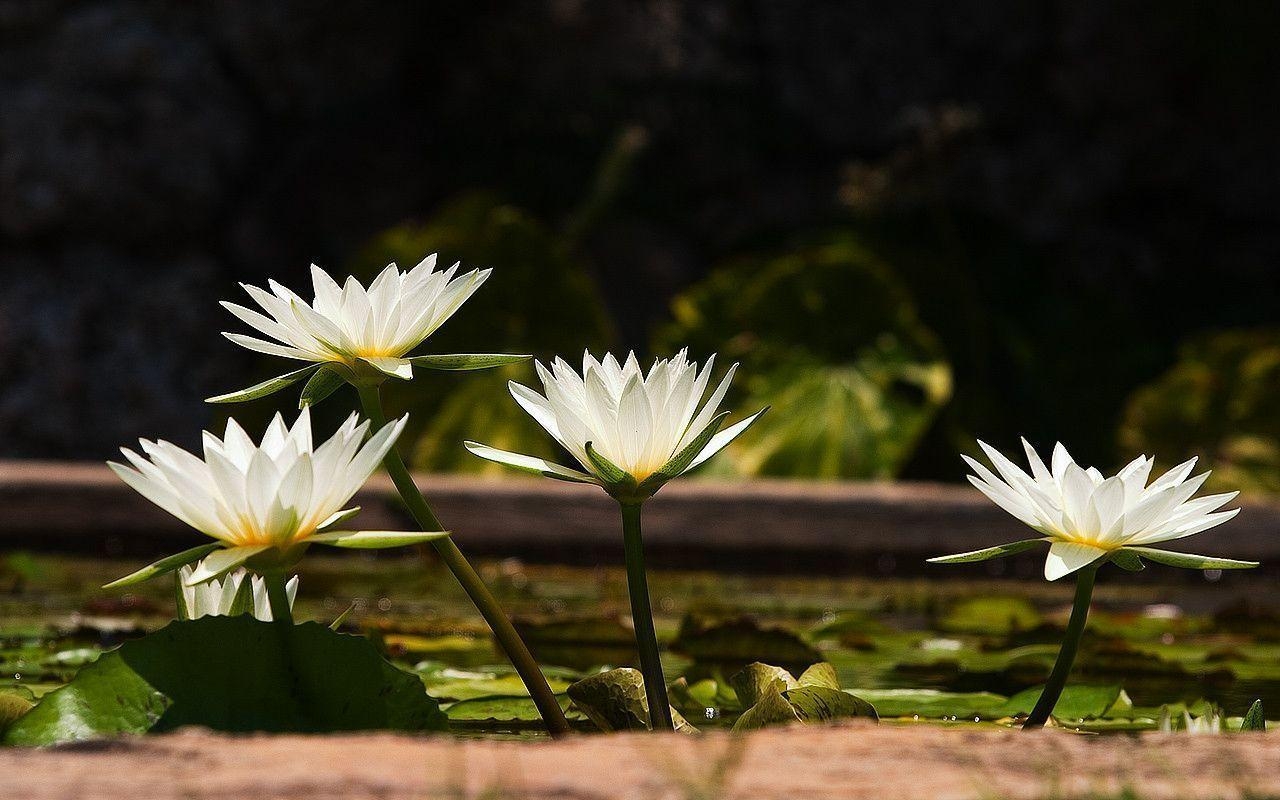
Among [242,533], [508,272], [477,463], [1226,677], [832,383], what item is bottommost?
[1226,677]

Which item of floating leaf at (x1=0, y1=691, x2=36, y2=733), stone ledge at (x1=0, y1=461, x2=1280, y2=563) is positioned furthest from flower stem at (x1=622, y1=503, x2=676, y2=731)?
stone ledge at (x1=0, y1=461, x2=1280, y2=563)

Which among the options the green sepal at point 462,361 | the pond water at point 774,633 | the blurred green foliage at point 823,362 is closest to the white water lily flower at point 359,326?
the green sepal at point 462,361

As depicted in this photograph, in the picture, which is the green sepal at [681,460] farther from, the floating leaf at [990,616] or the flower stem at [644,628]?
the floating leaf at [990,616]

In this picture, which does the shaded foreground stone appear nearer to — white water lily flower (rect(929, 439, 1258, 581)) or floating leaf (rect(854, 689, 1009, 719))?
white water lily flower (rect(929, 439, 1258, 581))

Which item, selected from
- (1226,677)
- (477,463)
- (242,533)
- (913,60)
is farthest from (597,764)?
(913,60)

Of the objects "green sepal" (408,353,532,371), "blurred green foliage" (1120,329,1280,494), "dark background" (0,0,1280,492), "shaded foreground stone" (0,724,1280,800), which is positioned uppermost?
"dark background" (0,0,1280,492)

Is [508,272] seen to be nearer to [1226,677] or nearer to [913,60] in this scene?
[913,60]
